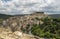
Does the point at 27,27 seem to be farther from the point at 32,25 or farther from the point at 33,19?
the point at 33,19

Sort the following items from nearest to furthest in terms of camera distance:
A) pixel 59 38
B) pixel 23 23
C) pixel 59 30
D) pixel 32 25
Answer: pixel 59 38 < pixel 59 30 < pixel 32 25 < pixel 23 23

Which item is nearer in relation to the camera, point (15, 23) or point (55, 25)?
point (55, 25)

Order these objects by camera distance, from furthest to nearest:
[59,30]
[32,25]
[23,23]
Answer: [23,23] → [32,25] → [59,30]

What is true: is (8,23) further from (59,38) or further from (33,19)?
(59,38)

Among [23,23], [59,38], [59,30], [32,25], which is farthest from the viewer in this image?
[23,23]

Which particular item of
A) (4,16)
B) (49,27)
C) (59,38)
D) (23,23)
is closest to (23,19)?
(23,23)

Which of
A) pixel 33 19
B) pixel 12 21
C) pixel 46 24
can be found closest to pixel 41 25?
pixel 46 24

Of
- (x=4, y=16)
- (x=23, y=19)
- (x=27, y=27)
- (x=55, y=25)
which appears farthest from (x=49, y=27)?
(x=4, y=16)

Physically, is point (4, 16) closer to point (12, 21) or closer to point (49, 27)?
point (12, 21)
